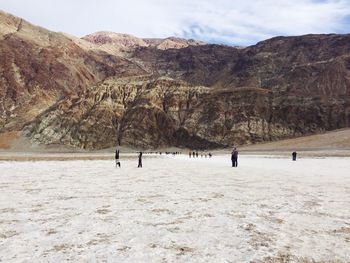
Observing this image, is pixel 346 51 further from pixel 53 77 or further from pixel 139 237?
pixel 139 237

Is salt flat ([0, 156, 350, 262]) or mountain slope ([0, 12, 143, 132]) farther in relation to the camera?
mountain slope ([0, 12, 143, 132])

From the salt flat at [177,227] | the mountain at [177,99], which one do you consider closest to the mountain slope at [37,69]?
the mountain at [177,99]

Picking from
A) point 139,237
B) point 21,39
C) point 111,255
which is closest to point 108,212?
point 139,237

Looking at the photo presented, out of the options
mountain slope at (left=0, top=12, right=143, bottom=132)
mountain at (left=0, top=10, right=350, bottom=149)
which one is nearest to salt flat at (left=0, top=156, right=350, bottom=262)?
mountain at (left=0, top=10, right=350, bottom=149)

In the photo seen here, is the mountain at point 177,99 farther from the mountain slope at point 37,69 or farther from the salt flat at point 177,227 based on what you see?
the salt flat at point 177,227

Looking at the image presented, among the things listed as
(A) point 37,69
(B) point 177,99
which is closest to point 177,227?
(B) point 177,99

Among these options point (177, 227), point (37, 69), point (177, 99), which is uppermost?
point (37, 69)

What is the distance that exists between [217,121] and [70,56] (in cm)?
7999

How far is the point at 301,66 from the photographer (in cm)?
15088

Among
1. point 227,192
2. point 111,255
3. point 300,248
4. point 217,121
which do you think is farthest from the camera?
point 217,121

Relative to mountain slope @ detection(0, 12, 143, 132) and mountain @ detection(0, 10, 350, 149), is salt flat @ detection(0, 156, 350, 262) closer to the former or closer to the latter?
→ mountain @ detection(0, 10, 350, 149)

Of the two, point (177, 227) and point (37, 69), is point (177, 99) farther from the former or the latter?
point (177, 227)

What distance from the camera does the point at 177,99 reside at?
5305 inches

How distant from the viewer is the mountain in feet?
405
